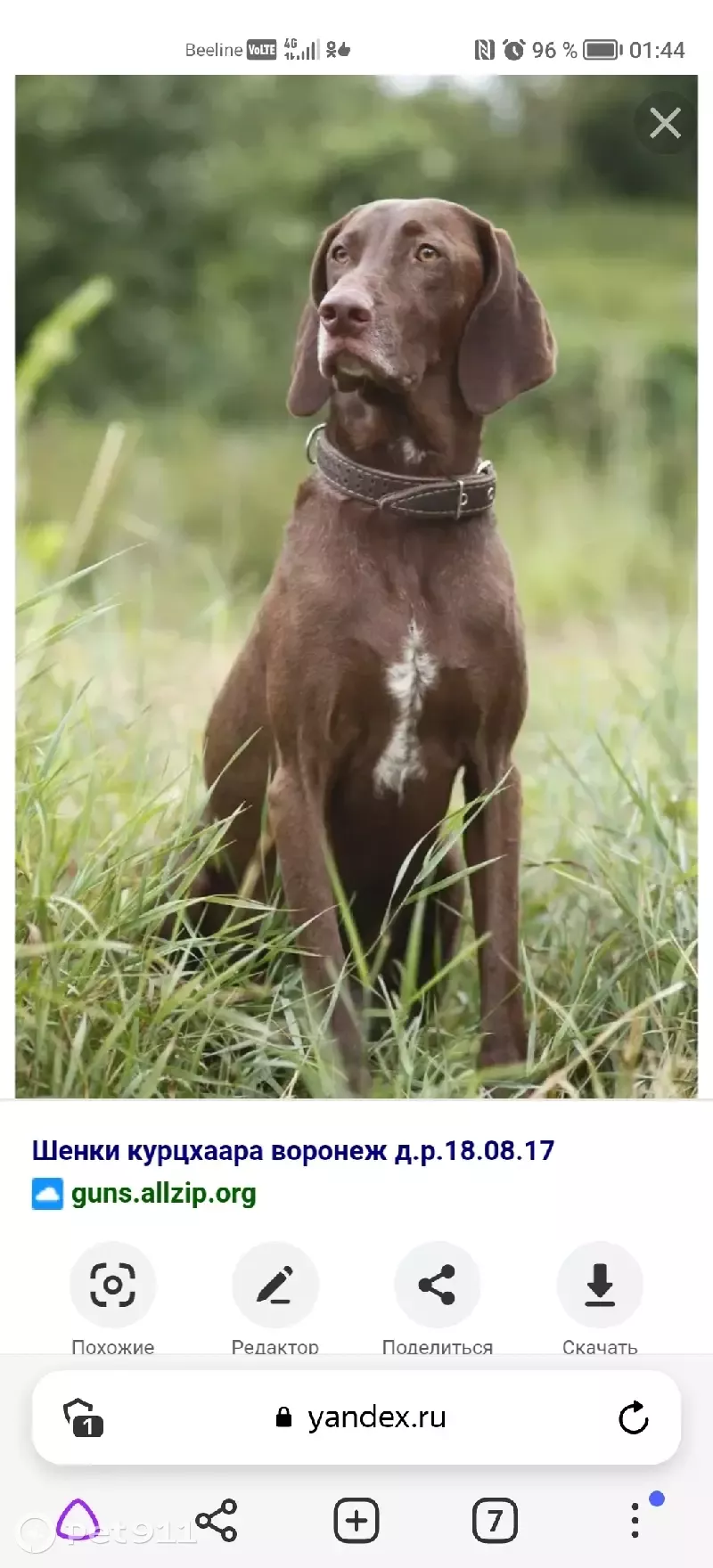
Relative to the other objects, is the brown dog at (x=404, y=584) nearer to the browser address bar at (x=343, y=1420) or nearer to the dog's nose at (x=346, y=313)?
the dog's nose at (x=346, y=313)

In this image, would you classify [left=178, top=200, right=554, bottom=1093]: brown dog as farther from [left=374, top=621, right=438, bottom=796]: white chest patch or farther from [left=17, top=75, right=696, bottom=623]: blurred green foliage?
[left=17, top=75, right=696, bottom=623]: blurred green foliage

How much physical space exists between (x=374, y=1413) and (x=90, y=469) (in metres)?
4.14

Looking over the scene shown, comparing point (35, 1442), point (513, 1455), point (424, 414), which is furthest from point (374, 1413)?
point (424, 414)

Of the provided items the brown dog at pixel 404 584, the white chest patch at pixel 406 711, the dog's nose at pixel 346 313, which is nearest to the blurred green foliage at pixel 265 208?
the brown dog at pixel 404 584

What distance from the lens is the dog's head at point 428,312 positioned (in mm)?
2525

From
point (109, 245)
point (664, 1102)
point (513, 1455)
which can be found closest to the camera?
point (513, 1455)

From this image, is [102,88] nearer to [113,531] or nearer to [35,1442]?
[35,1442]

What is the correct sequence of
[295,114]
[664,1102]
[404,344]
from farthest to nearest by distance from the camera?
[295,114], [404,344], [664,1102]

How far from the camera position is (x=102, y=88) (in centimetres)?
289
